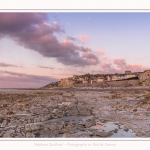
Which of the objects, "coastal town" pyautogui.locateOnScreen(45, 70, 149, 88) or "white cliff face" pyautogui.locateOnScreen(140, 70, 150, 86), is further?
"coastal town" pyautogui.locateOnScreen(45, 70, 149, 88)

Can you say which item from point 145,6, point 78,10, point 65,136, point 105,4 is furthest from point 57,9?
point 65,136

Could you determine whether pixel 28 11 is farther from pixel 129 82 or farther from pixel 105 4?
pixel 129 82

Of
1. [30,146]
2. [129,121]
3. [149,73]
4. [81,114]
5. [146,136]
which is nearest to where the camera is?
[30,146]

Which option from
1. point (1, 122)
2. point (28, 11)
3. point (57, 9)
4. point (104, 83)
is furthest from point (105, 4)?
point (104, 83)

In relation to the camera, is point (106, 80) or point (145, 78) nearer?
point (145, 78)

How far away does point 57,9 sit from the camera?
27.2ft

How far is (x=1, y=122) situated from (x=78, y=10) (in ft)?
15.9

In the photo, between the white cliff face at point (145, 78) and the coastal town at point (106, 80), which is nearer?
the white cliff face at point (145, 78)

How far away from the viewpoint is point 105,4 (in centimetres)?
820

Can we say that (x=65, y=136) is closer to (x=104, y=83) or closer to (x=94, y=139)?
(x=94, y=139)

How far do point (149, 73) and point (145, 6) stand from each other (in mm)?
32804

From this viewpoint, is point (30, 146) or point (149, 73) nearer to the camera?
point (30, 146)

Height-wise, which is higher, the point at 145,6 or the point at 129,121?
the point at 145,6

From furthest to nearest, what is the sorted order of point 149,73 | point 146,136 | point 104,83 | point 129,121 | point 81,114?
point 104,83 → point 149,73 → point 81,114 → point 129,121 → point 146,136
